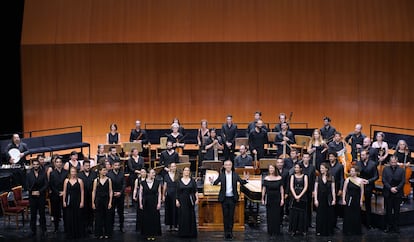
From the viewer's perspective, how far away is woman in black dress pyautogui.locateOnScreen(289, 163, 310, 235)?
459 inches

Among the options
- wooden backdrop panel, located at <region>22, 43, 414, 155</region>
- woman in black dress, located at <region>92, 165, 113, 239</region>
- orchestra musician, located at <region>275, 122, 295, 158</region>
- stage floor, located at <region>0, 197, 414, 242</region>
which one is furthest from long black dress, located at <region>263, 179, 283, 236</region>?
wooden backdrop panel, located at <region>22, 43, 414, 155</region>

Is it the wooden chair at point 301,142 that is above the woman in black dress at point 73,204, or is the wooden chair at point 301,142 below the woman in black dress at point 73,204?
above

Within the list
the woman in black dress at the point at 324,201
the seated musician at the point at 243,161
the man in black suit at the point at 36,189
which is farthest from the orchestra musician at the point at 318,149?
the man in black suit at the point at 36,189

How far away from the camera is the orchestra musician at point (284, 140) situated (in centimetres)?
1475

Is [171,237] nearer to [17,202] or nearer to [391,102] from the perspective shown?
[17,202]

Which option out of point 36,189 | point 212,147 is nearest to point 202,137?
point 212,147

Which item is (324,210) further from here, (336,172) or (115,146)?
(115,146)

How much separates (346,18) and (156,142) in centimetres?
647

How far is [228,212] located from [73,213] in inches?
109

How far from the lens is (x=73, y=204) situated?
11766 mm

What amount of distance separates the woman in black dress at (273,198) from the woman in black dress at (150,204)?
1910 millimetres

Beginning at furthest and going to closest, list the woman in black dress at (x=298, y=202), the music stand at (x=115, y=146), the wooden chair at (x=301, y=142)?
the wooden chair at (x=301, y=142), the music stand at (x=115, y=146), the woman in black dress at (x=298, y=202)

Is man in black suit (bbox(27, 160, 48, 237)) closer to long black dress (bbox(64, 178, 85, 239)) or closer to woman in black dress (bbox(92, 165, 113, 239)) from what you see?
long black dress (bbox(64, 178, 85, 239))

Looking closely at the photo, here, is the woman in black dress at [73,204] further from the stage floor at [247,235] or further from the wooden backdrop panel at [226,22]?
the wooden backdrop panel at [226,22]
